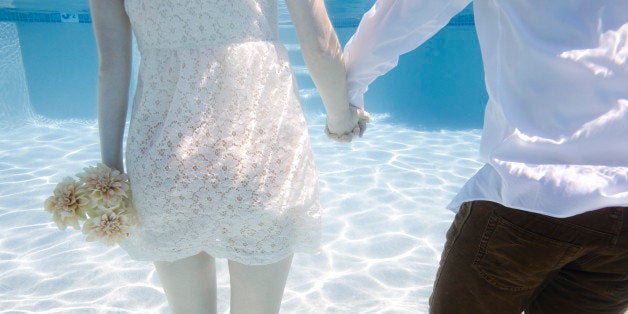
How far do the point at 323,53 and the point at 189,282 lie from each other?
0.92 metres

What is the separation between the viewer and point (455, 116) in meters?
11.8

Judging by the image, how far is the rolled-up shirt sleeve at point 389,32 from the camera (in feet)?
5.13

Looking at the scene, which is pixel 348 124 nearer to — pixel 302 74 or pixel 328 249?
pixel 328 249

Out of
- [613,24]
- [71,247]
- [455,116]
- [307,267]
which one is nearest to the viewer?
[613,24]

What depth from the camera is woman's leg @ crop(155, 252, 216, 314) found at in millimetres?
1512

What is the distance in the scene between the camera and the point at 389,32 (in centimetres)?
167

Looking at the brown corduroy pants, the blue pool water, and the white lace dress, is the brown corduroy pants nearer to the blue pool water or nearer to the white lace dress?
the white lace dress

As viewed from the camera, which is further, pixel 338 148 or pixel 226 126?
pixel 338 148

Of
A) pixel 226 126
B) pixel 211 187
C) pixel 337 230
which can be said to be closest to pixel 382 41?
pixel 226 126

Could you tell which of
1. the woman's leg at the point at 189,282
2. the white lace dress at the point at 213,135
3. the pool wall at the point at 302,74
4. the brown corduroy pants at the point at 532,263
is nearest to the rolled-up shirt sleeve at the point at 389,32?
the white lace dress at the point at 213,135

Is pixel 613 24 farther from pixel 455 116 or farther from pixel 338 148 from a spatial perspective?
pixel 455 116

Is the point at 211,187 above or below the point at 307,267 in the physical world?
above

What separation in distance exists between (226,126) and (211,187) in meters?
0.19

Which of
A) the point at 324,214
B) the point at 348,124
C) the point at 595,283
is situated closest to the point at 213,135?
the point at 348,124
